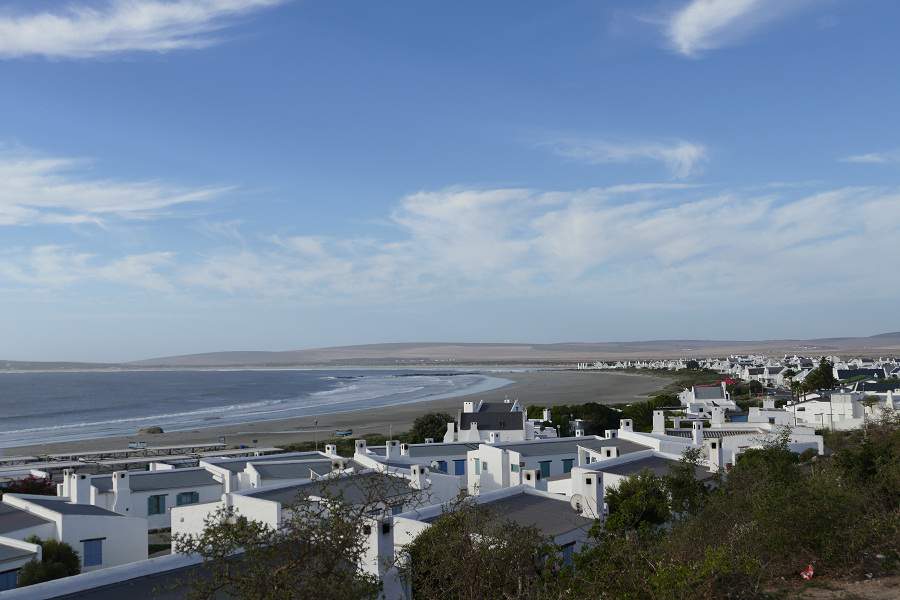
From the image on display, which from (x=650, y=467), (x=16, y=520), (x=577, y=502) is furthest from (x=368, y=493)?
(x=650, y=467)

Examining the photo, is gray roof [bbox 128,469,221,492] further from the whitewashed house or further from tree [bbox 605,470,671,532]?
tree [bbox 605,470,671,532]

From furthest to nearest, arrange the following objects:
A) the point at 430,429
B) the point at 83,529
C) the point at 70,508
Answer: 1. the point at 430,429
2. the point at 70,508
3. the point at 83,529

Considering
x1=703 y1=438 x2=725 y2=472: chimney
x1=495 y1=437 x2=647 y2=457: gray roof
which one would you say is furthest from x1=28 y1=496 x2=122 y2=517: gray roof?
x1=703 y1=438 x2=725 y2=472: chimney

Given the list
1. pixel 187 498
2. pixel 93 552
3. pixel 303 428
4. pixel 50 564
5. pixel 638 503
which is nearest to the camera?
pixel 50 564

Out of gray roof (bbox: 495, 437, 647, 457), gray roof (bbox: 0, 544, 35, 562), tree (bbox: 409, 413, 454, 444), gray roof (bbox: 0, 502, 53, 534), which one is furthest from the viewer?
tree (bbox: 409, 413, 454, 444)

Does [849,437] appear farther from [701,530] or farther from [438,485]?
[701,530]

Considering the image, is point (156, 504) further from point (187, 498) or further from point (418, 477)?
point (418, 477)
